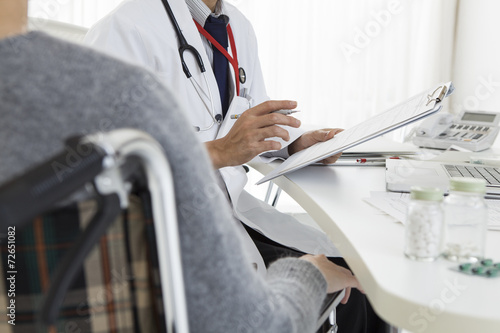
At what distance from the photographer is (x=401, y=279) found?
0.53 m

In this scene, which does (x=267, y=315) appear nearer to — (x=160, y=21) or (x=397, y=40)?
(x=160, y=21)

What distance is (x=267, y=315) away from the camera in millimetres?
481

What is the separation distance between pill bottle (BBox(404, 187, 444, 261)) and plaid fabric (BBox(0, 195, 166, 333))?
0.96 ft

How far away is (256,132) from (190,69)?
12.7 inches

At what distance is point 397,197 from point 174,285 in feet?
1.82

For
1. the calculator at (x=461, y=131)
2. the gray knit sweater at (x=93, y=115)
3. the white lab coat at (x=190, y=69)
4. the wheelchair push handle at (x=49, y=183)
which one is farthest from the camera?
the calculator at (x=461, y=131)

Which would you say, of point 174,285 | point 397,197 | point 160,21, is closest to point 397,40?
point 160,21

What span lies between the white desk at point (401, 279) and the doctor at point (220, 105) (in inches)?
10.1

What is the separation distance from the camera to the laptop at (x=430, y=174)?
92 centimetres

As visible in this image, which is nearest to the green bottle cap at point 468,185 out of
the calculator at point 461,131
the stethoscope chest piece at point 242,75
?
the stethoscope chest piece at point 242,75

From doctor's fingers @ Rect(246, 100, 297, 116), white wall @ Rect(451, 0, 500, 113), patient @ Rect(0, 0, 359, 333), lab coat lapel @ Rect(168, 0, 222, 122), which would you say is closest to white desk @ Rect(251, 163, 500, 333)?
patient @ Rect(0, 0, 359, 333)

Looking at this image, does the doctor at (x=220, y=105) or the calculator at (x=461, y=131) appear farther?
the calculator at (x=461, y=131)

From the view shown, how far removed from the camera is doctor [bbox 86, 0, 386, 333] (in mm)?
1102

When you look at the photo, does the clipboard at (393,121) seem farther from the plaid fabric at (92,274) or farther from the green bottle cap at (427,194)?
the plaid fabric at (92,274)
